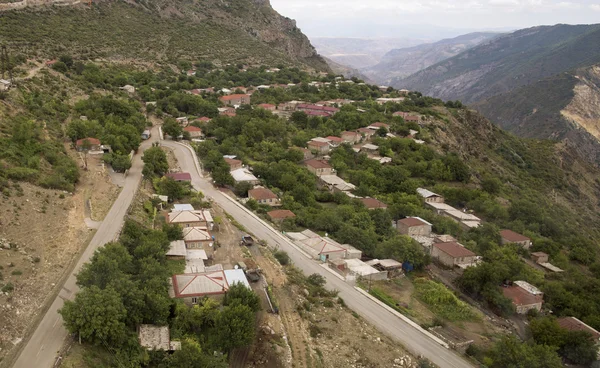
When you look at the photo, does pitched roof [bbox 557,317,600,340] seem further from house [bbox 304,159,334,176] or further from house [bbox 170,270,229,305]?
house [bbox 304,159,334,176]

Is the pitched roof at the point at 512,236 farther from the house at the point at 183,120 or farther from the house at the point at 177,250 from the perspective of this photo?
the house at the point at 183,120

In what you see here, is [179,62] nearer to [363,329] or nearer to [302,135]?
[302,135]

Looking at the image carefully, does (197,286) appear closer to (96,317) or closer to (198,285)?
(198,285)

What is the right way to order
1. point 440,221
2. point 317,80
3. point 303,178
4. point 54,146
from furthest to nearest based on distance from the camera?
point 317,80 → point 303,178 → point 440,221 → point 54,146

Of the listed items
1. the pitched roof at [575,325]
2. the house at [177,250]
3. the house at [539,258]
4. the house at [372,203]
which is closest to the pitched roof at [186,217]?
the house at [177,250]

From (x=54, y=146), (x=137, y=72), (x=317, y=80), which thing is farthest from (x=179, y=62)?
(x=54, y=146)

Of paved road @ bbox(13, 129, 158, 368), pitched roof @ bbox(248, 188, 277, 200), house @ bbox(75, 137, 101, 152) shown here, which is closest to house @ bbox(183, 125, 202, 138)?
pitched roof @ bbox(248, 188, 277, 200)
